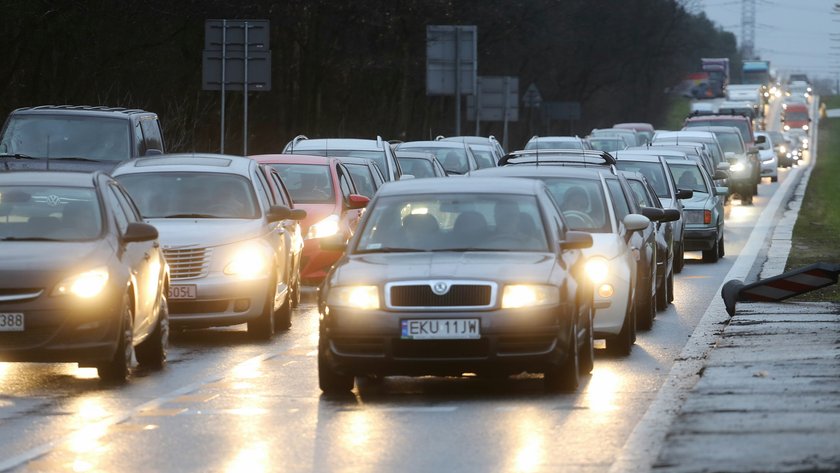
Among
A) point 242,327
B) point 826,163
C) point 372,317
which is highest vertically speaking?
point 372,317

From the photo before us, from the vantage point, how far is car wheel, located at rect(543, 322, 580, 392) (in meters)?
13.0

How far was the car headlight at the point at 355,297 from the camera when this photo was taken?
12.7 m

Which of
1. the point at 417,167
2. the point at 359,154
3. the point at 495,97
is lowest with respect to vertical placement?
the point at 495,97

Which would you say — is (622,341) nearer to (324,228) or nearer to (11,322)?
(11,322)

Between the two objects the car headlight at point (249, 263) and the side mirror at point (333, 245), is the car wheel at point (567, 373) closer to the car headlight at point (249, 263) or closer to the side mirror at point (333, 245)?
the side mirror at point (333, 245)

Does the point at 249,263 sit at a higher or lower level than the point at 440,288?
lower

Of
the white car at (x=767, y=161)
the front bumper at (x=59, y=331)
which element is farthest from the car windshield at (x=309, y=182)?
the white car at (x=767, y=161)

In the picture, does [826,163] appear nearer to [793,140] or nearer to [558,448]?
[793,140]

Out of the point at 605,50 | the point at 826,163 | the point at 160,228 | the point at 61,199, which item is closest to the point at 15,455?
the point at 61,199

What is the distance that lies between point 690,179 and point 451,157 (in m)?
8.02

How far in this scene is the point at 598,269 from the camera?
16.0 meters

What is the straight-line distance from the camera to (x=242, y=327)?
18.6 metres

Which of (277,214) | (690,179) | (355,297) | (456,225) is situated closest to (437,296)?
(355,297)

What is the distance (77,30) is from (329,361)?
124 feet
